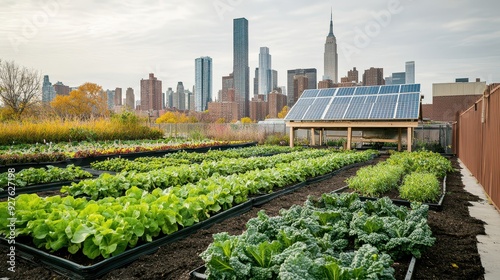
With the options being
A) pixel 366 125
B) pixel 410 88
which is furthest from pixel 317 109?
pixel 410 88

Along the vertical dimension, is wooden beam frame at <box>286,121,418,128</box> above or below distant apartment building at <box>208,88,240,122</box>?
below

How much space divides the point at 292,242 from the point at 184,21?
40.7ft

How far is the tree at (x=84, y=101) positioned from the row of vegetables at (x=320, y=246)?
178ft

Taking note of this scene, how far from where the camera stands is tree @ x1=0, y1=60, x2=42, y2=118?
26.2 m

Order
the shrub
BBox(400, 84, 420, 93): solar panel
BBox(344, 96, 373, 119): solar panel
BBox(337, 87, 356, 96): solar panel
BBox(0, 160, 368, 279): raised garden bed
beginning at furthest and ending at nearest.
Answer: BBox(337, 87, 356, 96): solar panel, BBox(400, 84, 420, 93): solar panel, BBox(344, 96, 373, 119): solar panel, the shrub, BBox(0, 160, 368, 279): raised garden bed

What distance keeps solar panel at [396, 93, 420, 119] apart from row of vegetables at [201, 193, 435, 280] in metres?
11.7

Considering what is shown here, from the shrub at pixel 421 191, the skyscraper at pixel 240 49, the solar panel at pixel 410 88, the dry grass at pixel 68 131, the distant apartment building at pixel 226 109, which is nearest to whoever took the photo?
the shrub at pixel 421 191

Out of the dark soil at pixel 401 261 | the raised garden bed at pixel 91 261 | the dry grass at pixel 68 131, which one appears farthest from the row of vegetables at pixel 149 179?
the dry grass at pixel 68 131

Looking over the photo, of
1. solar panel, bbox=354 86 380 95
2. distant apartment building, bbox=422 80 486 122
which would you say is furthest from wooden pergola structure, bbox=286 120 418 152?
distant apartment building, bbox=422 80 486 122

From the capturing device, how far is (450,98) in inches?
1799

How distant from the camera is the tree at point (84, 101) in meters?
53.2

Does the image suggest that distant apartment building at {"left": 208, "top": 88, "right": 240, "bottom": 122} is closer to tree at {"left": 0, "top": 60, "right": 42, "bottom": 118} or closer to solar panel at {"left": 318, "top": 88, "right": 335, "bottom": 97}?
tree at {"left": 0, "top": 60, "right": 42, "bottom": 118}

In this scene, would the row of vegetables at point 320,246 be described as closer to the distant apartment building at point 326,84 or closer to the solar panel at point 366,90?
the solar panel at point 366,90

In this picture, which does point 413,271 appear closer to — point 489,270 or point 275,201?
point 489,270
